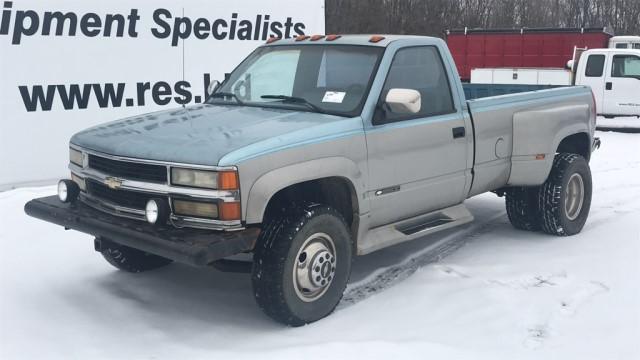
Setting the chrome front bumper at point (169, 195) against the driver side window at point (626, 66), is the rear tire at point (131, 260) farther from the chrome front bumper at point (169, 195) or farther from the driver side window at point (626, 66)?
the driver side window at point (626, 66)

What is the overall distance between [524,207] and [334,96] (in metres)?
2.60

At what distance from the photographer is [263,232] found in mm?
4391

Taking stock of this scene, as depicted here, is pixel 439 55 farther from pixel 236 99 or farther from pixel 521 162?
pixel 236 99

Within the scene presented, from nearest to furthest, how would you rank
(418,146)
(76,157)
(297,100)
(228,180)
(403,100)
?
(228,180) < (403,100) < (76,157) < (297,100) < (418,146)

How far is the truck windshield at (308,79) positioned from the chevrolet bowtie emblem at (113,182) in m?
1.28

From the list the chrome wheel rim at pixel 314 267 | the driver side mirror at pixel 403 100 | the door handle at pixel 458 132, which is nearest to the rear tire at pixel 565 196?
the door handle at pixel 458 132

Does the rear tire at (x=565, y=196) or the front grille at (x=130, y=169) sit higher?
the front grille at (x=130, y=169)

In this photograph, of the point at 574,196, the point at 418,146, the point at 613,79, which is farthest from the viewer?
the point at 613,79

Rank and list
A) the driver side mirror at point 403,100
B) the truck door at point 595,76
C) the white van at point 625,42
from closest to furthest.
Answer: the driver side mirror at point 403,100
the truck door at point 595,76
the white van at point 625,42

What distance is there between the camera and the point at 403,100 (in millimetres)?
4855

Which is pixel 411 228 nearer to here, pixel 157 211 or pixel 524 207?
pixel 524 207

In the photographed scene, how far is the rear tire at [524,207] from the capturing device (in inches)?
265

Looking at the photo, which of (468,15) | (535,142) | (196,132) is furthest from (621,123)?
(468,15)

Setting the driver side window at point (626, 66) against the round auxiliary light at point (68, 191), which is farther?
the driver side window at point (626, 66)
